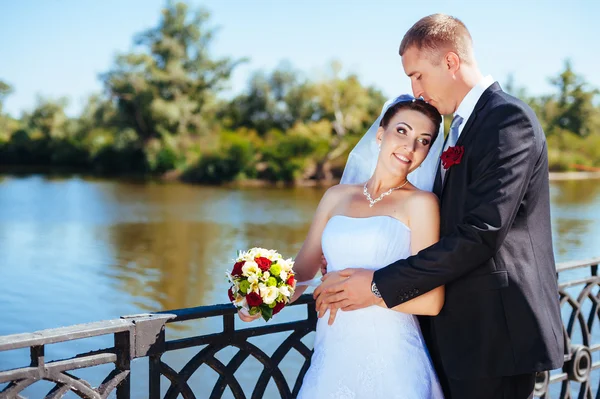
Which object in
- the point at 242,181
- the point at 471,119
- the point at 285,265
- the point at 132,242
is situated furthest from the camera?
the point at 242,181

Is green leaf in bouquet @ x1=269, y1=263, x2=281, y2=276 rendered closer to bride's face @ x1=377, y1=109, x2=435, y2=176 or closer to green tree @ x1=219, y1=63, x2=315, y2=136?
bride's face @ x1=377, y1=109, x2=435, y2=176

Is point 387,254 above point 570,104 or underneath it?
underneath

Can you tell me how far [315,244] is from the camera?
2.65 meters

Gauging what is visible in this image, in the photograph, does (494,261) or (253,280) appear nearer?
(494,261)

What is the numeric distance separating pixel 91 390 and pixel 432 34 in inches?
66.4

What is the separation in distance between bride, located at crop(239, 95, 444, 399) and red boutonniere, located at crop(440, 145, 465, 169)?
197 mm

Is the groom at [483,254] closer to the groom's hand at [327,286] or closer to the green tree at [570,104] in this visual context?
the groom's hand at [327,286]

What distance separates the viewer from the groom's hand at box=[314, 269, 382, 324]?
7.44 ft

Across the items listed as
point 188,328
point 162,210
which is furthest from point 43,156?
point 188,328

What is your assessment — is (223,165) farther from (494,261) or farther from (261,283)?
(494,261)

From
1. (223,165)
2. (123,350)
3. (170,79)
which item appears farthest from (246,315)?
(170,79)

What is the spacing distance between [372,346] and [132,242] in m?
15.4

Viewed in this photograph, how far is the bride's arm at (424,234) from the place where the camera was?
7.34ft

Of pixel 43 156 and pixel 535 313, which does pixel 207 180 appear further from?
pixel 535 313
